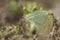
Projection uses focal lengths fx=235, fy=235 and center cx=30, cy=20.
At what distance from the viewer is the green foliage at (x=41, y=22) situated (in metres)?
2.47

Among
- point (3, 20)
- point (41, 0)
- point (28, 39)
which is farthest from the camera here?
point (41, 0)

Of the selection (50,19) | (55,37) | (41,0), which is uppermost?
(41,0)

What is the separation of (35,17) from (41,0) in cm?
286

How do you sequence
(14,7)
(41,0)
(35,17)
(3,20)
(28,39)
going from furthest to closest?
(41,0) → (14,7) → (3,20) → (35,17) → (28,39)

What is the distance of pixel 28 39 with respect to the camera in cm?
240

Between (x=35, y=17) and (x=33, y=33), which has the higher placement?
(x=35, y=17)

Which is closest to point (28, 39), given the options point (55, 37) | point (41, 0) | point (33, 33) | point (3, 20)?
point (33, 33)

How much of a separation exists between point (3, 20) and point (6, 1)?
127 centimetres

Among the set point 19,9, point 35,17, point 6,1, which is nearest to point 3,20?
point 19,9

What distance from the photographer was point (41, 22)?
254 cm

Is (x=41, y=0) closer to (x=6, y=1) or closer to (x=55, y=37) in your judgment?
(x=6, y=1)

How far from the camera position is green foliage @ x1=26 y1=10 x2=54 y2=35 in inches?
97.3

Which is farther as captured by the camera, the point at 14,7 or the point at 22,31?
the point at 14,7

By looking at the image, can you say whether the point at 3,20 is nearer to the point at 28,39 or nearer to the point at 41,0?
the point at 41,0
